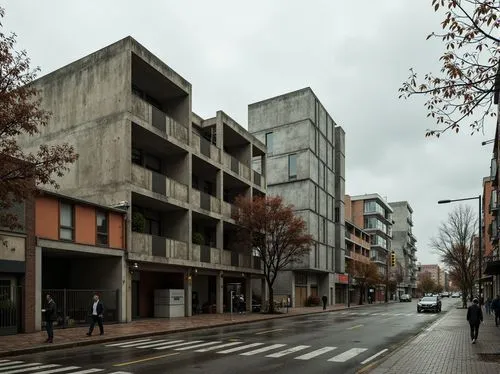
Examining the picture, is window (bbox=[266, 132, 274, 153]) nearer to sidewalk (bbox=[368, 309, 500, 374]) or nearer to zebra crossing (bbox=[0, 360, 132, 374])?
sidewalk (bbox=[368, 309, 500, 374])

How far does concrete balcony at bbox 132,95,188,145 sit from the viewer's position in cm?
2878

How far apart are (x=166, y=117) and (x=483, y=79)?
981 inches

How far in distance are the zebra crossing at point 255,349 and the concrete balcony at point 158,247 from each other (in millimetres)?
9096

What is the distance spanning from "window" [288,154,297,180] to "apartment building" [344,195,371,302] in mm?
19411

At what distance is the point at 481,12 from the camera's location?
23.9 feet

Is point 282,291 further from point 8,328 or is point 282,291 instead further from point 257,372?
point 257,372

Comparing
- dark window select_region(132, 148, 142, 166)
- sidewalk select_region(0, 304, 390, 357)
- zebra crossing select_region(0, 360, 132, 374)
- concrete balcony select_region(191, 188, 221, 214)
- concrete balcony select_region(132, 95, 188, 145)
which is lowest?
sidewalk select_region(0, 304, 390, 357)

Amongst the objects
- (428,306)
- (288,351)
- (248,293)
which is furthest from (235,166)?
(288,351)

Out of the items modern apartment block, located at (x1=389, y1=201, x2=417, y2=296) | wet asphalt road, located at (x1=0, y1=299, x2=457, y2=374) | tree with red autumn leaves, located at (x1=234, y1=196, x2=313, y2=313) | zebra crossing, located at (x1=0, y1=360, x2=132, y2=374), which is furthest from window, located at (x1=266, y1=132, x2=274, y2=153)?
modern apartment block, located at (x1=389, y1=201, x2=417, y2=296)

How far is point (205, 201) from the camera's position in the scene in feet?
116

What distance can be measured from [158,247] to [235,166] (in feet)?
41.1

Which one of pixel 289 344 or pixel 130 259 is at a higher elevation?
pixel 130 259

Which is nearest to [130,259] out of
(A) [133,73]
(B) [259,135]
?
(A) [133,73]

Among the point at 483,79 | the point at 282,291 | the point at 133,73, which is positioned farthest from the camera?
the point at 282,291
